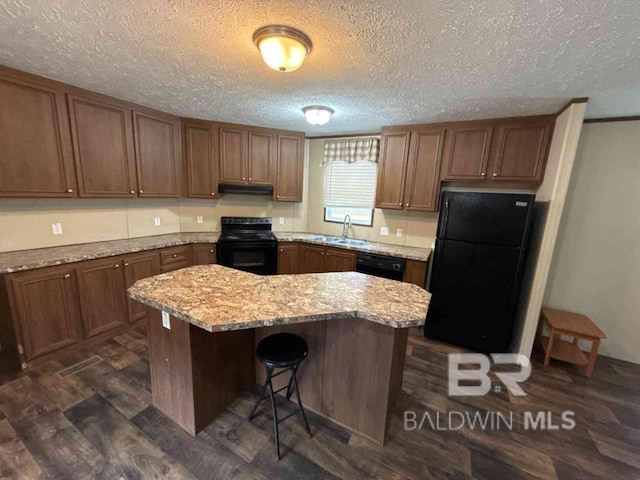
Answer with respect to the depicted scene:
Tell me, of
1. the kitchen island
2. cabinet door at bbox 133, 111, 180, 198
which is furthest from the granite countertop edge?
the kitchen island

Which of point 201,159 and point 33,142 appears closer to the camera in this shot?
point 33,142

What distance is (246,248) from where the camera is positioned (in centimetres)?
360

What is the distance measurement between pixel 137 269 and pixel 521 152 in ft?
13.7

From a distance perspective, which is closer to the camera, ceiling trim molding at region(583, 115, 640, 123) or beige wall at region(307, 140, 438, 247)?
ceiling trim molding at region(583, 115, 640, 123)

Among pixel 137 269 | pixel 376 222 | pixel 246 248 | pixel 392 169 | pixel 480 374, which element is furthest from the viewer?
pixel 376 222

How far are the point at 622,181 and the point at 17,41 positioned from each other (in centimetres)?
496

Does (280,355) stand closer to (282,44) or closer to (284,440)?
(284,440)

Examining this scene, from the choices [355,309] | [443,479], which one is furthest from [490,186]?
[443,479]

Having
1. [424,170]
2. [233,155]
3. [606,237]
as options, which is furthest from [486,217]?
[233,155]

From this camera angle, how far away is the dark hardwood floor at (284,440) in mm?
1527

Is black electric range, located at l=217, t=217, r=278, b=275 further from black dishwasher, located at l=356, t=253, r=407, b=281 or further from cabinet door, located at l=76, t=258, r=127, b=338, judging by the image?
black dishwasher, located at l=356, t=253, r=407, b=281

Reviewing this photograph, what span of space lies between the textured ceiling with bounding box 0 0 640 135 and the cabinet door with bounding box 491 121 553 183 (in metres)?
0.20

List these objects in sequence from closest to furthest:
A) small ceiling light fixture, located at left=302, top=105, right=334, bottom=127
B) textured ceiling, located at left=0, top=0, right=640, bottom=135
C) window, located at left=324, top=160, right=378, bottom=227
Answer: textured ceiling, located at left=0, top=0, right=640, bottom=135 < small ceiling light fixture, located at left=302, top=105, right=334, bottom=127 < window, located at left=324, top=160, right=378, bottom=227

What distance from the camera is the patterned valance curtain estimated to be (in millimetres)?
3656
